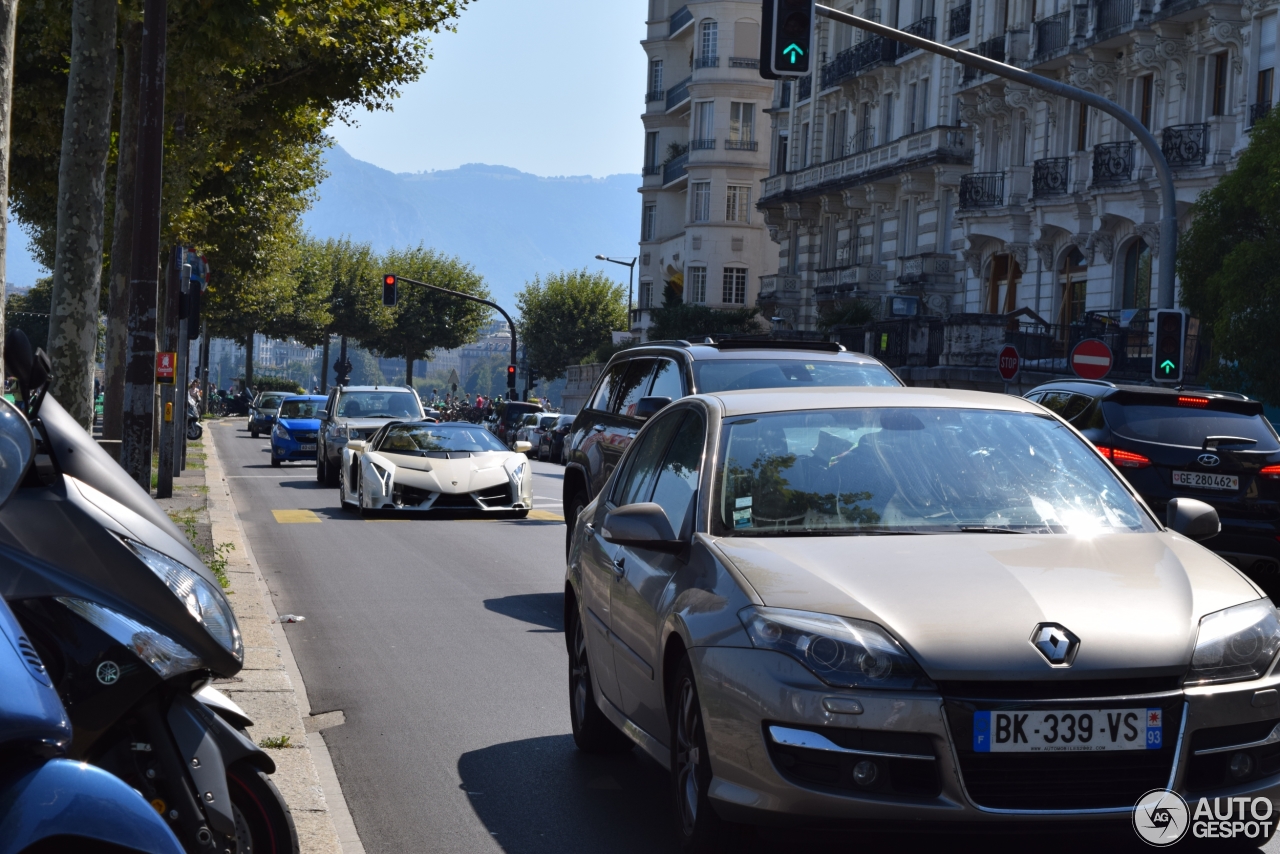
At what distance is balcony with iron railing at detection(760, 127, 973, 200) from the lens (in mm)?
46375

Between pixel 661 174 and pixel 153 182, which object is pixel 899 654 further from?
pixel 661 174

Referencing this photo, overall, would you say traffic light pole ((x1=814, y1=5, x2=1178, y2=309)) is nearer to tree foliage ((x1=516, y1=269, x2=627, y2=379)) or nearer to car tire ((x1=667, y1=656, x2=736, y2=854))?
car tire ((x1=667, y1=656, x2=736, y2=854))

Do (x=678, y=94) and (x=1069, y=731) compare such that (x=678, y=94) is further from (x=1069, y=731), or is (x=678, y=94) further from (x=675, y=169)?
(x=1069, y=731)

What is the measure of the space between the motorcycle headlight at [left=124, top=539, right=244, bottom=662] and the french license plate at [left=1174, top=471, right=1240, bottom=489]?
10.5 m

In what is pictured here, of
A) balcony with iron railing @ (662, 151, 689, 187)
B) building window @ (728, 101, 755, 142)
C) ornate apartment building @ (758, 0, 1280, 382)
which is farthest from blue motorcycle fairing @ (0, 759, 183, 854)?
balcony with iron railing @ (662, 151, 689, 187)

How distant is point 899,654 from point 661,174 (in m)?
74.6

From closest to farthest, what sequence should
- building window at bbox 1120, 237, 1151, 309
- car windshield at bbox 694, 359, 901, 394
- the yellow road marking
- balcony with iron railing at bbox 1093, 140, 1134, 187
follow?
1. car windshield at bbox 694, 359, 901, 394
2. the yellow road marking
3. balcony with iron railing at bbox 1093, 140, 1134, 187
4. building window at bbox 1120, 237, 1151, 309

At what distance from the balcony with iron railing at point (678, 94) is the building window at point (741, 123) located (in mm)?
3494

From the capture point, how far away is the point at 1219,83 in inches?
1346

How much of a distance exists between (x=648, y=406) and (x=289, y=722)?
4.85m

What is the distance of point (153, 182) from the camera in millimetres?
16172

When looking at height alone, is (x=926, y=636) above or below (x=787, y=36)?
below

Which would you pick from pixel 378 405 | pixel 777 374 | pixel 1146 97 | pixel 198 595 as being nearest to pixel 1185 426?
pixel 777 374

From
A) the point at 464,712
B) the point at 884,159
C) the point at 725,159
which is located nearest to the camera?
the point at 464,712
